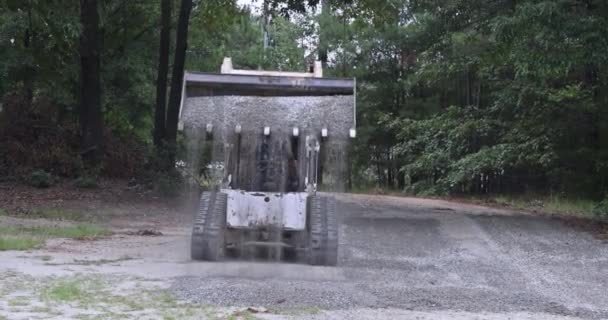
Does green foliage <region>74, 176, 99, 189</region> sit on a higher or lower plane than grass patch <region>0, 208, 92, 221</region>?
higher

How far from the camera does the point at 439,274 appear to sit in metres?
11.0

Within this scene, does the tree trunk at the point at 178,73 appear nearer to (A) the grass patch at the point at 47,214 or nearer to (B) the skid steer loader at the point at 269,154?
(A) the grass patch at the point at 47,214

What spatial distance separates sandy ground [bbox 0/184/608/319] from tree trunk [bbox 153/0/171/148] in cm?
845

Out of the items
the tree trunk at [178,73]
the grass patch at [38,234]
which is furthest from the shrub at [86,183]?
the grass patch at [38,234]

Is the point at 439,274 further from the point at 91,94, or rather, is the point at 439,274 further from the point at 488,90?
the point at 488,90

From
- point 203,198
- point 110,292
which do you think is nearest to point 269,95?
point 203,198

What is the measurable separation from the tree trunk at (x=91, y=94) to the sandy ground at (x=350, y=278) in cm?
668

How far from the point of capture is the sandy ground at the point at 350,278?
26.8 feet

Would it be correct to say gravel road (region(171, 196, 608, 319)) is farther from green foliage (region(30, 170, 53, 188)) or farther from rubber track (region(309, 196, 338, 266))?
green foliage (region(30, 170, 53, 188))

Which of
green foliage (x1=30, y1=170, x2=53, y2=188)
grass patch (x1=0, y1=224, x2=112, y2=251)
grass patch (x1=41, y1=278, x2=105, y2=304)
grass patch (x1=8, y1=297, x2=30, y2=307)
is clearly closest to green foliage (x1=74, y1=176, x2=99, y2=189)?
green foliage (x1=30, y1=170, x2=53, y2=188)

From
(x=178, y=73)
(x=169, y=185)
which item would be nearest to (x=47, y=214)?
(x=169, y=185)

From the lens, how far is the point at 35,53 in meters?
22.3

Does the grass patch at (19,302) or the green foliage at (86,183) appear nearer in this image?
the grass patch at (19,302)

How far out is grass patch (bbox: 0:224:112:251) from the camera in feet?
40.3
